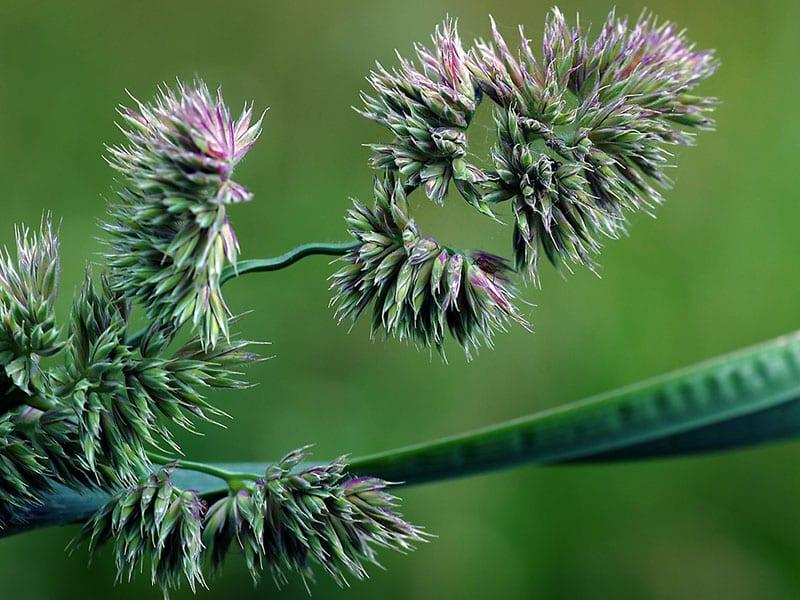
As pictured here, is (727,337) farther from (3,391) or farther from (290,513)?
(3,391)

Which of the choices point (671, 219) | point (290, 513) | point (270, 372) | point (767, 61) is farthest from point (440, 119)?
point (767, 61)

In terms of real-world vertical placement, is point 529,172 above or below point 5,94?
below

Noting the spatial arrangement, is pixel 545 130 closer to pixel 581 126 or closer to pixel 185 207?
pixel 581 126

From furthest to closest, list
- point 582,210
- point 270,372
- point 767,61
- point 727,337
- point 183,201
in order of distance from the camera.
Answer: point 767,61 < point 727,337 < point 270,372 < point 582,210 < point 183,201

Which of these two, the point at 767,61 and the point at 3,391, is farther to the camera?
the point at 767,61

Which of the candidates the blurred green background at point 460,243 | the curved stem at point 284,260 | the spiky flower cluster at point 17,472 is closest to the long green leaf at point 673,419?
the curved stem at point 284,260

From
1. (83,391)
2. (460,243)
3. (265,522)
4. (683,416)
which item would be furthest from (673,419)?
(460,243)
